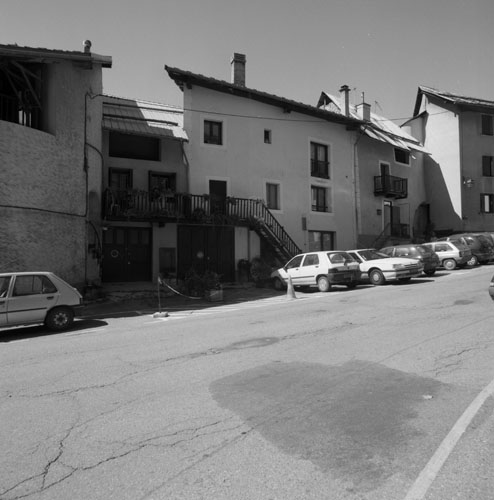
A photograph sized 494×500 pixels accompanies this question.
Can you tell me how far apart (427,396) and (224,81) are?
19828 millimetres

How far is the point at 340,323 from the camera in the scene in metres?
8.95

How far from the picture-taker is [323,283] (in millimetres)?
16094

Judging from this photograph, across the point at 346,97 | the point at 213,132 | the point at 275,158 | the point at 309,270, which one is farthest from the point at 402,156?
the point at 309,270

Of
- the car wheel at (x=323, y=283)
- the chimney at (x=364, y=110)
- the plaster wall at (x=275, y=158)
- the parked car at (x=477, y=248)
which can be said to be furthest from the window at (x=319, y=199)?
the car wheel at (x=323, y=283)

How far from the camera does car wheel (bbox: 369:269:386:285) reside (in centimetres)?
1652

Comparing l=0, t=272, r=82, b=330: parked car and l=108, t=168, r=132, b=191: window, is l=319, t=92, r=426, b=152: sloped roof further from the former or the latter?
l=0, t=272, r=82, b=330: parked car

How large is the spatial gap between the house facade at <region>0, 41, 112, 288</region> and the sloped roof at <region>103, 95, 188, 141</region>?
4.61 ft

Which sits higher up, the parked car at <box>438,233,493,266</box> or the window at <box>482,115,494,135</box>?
the window at <box>482,115,494,135</box>

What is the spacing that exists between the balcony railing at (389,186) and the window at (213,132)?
11763 mm

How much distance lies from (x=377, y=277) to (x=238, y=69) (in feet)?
49.1

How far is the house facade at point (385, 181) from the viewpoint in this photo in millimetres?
27453

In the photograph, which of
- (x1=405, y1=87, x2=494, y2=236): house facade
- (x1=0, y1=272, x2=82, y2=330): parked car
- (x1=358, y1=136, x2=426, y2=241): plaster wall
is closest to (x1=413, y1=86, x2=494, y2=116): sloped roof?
(x1=405, y1=87, x2=494, y2=236): house facade

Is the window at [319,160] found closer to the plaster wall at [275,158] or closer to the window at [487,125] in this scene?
the plaster wall at [275,158]

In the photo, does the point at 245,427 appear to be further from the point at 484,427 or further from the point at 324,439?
the point at 484,427
